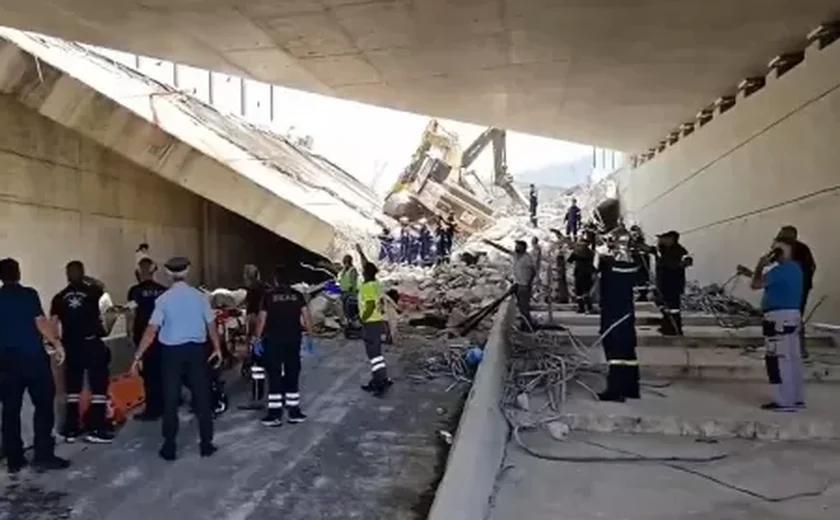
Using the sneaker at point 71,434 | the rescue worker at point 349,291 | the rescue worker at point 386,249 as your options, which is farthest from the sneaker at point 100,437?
the rescue worker at point 386,249

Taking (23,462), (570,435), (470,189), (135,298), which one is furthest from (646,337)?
(470,189)

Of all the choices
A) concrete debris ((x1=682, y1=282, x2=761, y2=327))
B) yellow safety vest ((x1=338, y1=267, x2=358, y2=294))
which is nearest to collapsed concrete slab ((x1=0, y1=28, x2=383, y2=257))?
yellow safety vest ((x1=338, y1=267, x2=358, y2=294))

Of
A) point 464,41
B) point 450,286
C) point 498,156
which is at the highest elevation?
point 498,156

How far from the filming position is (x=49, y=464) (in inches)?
269

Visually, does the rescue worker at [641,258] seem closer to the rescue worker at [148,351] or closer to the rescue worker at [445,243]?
the rescue worker at [148,351]

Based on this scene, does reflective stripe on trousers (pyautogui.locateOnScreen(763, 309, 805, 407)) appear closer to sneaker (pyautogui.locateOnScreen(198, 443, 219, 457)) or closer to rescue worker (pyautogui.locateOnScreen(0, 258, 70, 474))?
sneaker (pyautogui.locateOnScreen(198, 443, 219, 457))

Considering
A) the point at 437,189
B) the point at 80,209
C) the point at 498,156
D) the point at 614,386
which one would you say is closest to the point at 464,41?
the point at 614,386

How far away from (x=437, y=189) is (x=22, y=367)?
84.5 feet

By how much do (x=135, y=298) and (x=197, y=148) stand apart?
13730 mm

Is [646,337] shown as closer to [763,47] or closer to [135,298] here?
[763,47]

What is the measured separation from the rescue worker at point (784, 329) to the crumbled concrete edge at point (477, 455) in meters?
2.39

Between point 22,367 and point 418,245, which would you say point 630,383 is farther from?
point 418,245

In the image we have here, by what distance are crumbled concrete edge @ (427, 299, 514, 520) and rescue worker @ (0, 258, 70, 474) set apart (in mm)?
3145

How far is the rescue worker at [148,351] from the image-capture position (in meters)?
8.52
